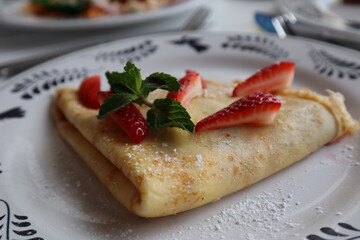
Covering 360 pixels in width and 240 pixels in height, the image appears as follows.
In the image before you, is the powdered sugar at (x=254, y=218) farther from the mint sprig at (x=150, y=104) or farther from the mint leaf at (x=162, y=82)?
the mint leaf at (x=162, y=82)

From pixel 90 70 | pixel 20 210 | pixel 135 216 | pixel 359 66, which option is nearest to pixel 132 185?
pixel 135 216

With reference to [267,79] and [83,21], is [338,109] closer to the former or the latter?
[267,79]

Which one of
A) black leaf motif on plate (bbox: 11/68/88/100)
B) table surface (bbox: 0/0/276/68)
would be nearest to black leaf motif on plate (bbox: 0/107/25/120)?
black leaf motif on plate (bbox: 11/68/88/100)

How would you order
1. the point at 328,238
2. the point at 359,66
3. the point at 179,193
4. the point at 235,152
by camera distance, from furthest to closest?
1. the point at 359,66
2. the point at 235,152
3. the point at 179,193
4. the point at 328,238

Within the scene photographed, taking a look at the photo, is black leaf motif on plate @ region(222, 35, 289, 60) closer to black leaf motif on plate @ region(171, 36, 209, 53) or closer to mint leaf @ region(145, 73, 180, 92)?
black leaf motif on plate @ region(171, 36, 209, 53)

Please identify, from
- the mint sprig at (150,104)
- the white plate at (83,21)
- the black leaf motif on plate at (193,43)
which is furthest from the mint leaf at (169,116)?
the white plate at (83,21)

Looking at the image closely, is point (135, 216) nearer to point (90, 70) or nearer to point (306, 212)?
point (306, 212)

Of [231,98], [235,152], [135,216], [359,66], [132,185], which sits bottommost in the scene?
[135,216]
